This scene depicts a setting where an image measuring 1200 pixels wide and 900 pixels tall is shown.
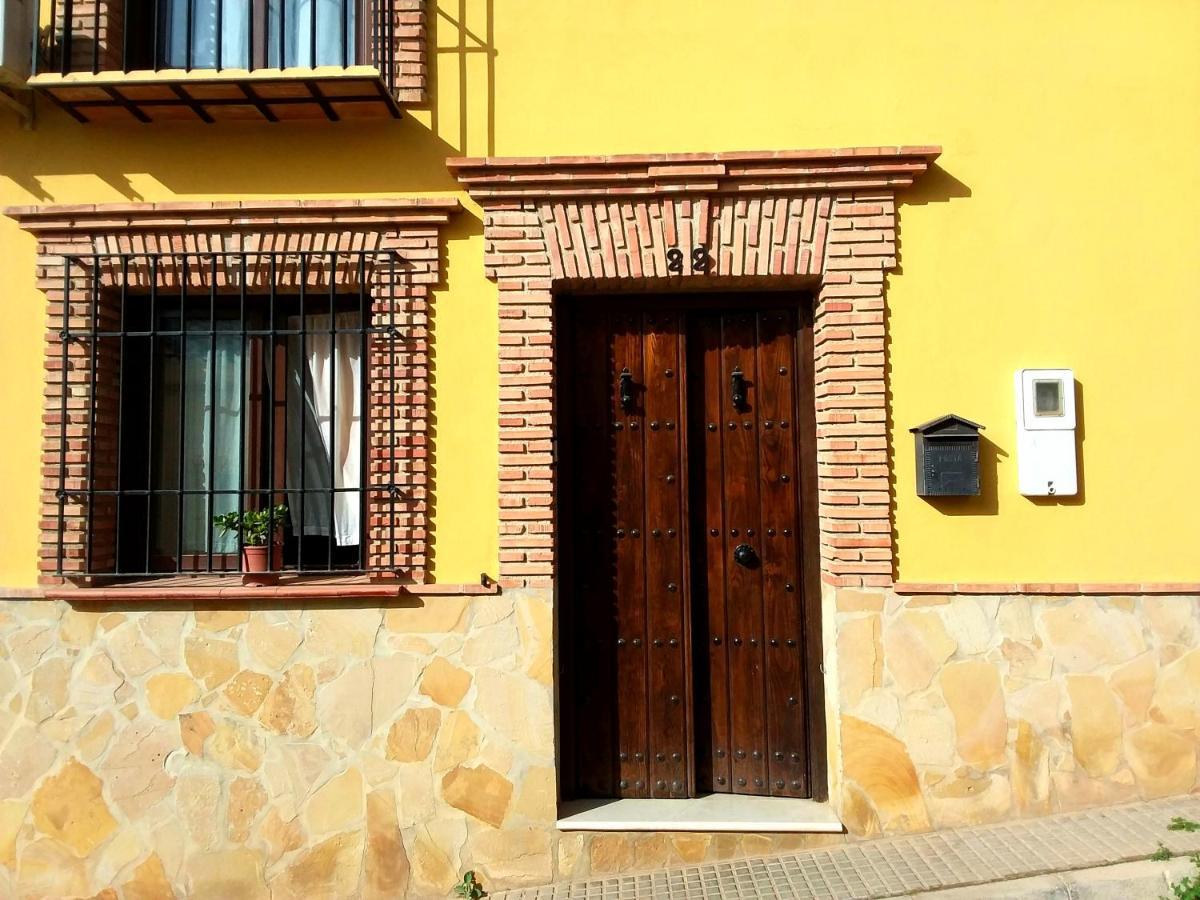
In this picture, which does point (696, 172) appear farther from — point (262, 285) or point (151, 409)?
point (151, 409)

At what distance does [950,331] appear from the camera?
12.1 ft

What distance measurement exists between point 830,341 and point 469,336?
1663mm

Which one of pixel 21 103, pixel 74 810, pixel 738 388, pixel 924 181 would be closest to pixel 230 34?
pixel 21 103

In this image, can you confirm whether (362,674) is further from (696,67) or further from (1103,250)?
(1103,250)

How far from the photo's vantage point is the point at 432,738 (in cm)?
358

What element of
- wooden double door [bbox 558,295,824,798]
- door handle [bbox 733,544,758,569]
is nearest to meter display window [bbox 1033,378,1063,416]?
wooden double door [bbox 558,295,824,798]

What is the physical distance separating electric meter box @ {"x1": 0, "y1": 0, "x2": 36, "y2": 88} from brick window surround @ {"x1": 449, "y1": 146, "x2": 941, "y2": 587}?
79.1 inches

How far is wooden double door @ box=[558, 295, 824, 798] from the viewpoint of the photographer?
3.85 metres

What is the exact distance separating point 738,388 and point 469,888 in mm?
2567

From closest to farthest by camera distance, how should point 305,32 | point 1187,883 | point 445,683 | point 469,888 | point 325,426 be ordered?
point 1187,883 → point 469,888 → point 445,683 → point 325,426 → point 305,32

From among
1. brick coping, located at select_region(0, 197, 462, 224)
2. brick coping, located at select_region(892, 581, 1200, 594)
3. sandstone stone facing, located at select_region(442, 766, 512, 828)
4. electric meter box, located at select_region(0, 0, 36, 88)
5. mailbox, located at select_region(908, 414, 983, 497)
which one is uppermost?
electric meter box, located at select_region(0, 0, 36, 88)

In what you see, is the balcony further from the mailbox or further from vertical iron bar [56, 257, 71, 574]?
the mailbox

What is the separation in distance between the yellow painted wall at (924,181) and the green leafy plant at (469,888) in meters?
1.30

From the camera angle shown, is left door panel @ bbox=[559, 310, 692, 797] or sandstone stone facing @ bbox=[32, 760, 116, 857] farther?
left door panel @ bbox=[559, 310, 692, 797]
